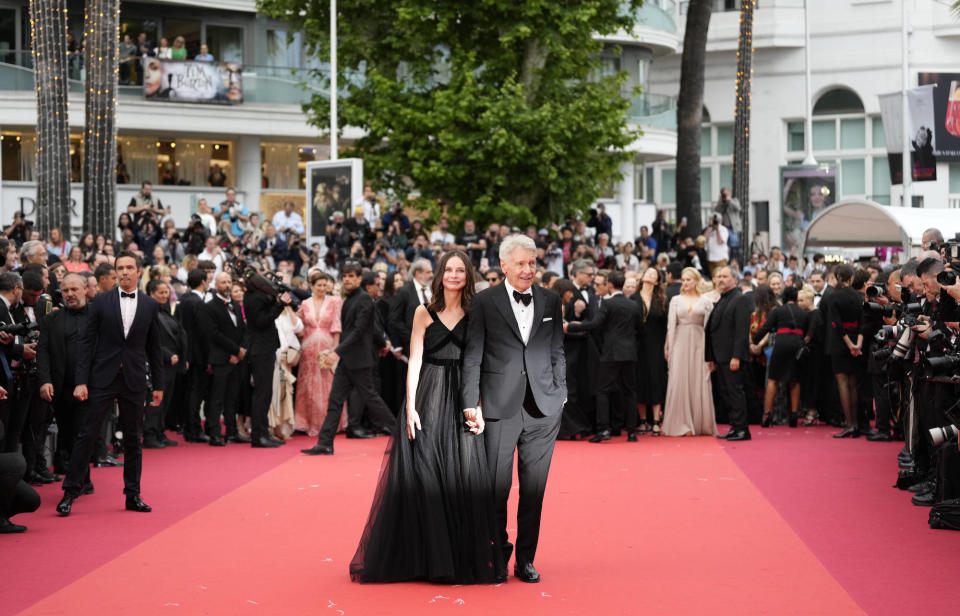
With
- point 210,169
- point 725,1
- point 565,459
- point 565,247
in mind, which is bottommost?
point 565,459

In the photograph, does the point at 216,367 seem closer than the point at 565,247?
Yes

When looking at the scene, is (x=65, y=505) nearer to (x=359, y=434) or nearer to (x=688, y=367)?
(x=359, y=434)

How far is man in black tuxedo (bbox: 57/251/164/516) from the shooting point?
11.1 m

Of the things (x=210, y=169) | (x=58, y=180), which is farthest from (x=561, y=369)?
(x=210, y=169)

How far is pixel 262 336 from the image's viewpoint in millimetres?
15844

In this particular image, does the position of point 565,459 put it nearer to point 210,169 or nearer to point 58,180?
point 58,180

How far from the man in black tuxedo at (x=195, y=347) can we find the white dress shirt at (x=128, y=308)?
4.69 m

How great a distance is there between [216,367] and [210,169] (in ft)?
91.2

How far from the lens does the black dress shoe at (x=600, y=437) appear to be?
55.0 feet

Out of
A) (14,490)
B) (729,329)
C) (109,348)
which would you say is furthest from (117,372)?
(729,329)

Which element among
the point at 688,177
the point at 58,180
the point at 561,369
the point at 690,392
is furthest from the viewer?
the point at 688,177

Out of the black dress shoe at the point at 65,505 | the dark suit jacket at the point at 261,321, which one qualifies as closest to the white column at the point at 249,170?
the dark suit jacket at the point at 261,321

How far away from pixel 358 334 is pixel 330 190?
11.9 metres

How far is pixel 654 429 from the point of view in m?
17.8
